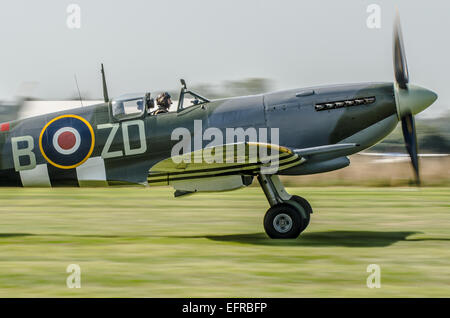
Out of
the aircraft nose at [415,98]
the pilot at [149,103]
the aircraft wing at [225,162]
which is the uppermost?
the pilot at [149,103]

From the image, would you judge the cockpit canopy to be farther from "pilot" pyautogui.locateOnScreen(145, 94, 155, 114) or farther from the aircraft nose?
the aircraft nose

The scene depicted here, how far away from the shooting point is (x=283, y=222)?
9406 mm

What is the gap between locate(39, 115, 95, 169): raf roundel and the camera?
9.91 meters

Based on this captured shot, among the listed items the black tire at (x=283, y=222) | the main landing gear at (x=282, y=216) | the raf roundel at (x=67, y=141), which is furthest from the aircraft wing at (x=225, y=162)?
the raf roundel at (x=67, y=141)

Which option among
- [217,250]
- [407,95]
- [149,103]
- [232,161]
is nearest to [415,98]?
[407,95]

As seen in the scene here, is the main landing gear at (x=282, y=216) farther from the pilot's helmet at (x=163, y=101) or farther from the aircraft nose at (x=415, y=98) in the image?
the aircraft nose at (x=415, y=98)

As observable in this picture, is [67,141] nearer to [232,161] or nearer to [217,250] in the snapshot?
[232,161]

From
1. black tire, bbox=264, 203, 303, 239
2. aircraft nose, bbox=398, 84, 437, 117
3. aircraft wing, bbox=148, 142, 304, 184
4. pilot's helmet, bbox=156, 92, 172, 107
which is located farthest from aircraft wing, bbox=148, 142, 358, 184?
pilot's helmet, bbox=156, 92, 172, 107

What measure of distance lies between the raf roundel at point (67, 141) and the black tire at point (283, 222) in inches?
107

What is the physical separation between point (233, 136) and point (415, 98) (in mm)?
2475

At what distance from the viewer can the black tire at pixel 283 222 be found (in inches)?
368

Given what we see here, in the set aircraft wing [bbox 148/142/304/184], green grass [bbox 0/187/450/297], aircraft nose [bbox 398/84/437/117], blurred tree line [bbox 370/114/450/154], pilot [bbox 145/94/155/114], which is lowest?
blurred tree line [bbox 370/114/450/154]

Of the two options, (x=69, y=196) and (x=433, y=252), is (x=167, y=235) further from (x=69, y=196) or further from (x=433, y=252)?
(x=69, y=196)

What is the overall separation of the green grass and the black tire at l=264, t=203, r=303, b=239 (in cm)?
14
